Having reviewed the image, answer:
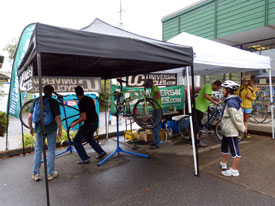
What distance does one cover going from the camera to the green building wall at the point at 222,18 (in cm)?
739

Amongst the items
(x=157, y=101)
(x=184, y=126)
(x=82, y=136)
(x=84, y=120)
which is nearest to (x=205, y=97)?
(x=157, y=101)

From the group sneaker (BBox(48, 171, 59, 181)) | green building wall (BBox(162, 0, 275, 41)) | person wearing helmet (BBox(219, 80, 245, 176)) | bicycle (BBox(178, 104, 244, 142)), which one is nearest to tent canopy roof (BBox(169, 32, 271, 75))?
person wearing helmet (BBox(219, 80, 245, 176))

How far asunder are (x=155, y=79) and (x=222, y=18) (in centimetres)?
458

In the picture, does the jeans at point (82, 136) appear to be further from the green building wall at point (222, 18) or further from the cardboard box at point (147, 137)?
the green building wall at point (222, 18)

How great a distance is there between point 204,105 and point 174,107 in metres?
2.04

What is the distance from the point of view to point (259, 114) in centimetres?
775

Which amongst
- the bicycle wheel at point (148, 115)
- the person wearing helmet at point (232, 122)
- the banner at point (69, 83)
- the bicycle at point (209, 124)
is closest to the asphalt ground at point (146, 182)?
the person wearing helmet at point (232, 122)

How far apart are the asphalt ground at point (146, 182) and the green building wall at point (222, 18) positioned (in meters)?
5.27

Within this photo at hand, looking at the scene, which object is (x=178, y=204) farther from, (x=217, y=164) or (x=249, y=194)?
(x=217, y=164)

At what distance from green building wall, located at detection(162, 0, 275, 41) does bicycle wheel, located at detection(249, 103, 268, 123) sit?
3141mm

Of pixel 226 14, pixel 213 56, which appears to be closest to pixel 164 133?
pixel 213 56

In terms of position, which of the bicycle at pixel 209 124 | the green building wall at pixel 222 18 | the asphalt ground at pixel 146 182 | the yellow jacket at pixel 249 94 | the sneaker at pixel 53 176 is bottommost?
the asphalt ground at pixel 146 182

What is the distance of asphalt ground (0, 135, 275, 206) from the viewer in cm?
288

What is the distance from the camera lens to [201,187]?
3.18 metres
